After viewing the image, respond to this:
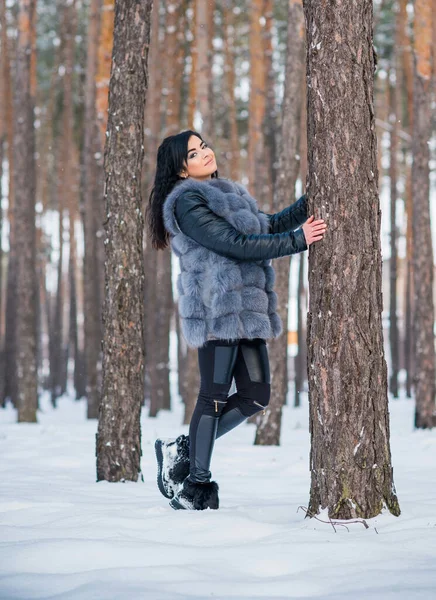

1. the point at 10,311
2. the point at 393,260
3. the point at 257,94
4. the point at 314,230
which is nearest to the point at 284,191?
the point at 314,230

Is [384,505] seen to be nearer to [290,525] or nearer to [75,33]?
[290,525]

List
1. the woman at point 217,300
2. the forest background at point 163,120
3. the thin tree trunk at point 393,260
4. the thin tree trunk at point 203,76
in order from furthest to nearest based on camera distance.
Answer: the thin tree trunk at point 393,260, the forest background at point 163,120, the thin tree trunk at point 203,76, the woman at point 217,300

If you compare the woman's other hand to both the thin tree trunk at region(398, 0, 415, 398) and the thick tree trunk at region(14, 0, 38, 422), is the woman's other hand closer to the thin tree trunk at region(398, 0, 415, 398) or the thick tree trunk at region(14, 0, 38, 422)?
the thick tree trunk at region(14, 0, 38, 422)

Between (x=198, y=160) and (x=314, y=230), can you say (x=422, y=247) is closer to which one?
→ (x=198, y=160)

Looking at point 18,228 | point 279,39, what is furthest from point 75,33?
point 18,228

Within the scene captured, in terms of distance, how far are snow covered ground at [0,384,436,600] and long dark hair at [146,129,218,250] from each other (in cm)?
147

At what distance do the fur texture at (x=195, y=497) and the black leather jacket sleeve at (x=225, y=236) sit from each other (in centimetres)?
116

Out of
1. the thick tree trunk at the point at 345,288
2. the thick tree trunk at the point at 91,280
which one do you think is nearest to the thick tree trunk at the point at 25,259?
the thick tree trunk at the point at 91,280

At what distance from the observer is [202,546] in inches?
113

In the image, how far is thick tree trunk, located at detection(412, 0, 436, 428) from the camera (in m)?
9.94

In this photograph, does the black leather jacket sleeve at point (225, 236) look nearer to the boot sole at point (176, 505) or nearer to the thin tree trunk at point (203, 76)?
the boot sole at point (176, 505)

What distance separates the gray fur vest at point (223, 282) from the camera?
12.0 feet

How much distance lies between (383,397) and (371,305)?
408 mm

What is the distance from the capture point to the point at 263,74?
13539mm
